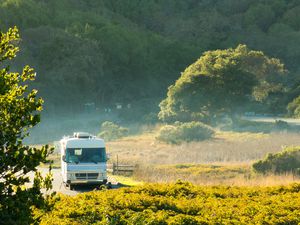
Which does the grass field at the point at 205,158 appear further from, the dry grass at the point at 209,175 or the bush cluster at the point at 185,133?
the bush cluster at the point at 185,133

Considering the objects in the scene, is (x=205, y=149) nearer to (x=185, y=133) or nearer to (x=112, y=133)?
(x=185, y=133)

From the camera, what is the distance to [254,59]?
83562 mm

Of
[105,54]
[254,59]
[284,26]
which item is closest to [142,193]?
[254,59]

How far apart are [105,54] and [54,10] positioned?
16.0m

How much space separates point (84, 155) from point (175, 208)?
41.5 feet

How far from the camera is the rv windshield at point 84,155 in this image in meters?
29.2

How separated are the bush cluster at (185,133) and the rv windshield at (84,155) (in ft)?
105

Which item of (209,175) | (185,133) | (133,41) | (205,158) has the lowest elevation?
(209,175)

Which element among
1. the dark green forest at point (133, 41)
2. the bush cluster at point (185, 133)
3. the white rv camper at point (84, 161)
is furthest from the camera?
the dark green forest at point (133, 41)

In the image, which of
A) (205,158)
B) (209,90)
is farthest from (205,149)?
(209,90)

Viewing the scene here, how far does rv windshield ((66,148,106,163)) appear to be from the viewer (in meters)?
29.2

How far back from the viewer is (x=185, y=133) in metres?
62.2

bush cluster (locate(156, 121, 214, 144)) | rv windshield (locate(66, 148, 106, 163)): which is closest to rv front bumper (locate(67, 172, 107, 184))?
rv windshield (locate(66, 148, 106, 163))

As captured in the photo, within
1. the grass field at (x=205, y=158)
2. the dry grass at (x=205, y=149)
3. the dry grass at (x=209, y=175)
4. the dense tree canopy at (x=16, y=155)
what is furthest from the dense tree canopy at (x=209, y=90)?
the dense tree canopy at (x=16, y=155)
